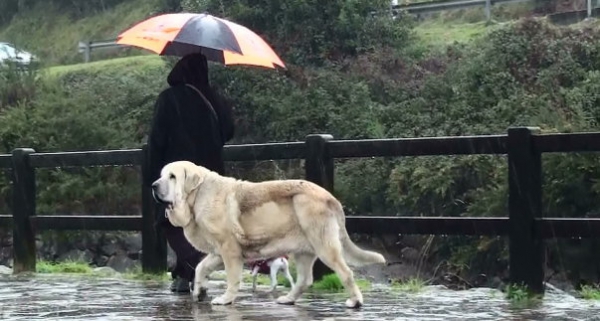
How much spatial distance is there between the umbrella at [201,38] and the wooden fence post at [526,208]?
2.22 m

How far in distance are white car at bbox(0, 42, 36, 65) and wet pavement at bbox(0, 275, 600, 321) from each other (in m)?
23.8

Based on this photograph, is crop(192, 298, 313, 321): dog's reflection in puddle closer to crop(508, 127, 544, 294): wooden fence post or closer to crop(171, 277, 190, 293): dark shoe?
crop(171, 277, 190, 293): dark shoe

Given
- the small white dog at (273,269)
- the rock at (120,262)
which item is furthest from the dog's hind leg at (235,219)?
the rock at (120,262)

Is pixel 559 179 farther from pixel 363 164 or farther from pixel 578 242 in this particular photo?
pixel 363 164

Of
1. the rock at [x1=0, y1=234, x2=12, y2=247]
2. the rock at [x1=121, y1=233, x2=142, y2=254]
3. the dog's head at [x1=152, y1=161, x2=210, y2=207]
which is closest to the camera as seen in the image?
the dog's head at [x1=152, y1=161, x2=210, y2=207]

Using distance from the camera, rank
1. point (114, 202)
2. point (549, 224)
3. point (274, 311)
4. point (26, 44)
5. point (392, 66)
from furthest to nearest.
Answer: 1. point (26, 44)
2. point (392, 66)
3. point (114, 202)
4. point (549, 224)
5. point (274, 311)

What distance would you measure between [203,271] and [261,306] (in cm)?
58

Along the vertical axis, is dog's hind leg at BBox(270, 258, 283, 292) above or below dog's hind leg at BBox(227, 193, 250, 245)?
below

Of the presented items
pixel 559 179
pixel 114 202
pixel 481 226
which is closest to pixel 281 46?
pixel 114 202

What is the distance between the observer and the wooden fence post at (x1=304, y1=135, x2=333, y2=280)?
10.2m

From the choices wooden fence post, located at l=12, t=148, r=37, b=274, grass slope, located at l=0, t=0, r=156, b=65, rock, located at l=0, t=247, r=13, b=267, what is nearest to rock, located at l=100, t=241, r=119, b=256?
rock, located at l=0, t=247, r=13, b=267

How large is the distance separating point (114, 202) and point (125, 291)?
1723 centimetres

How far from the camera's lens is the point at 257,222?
8.50 metres

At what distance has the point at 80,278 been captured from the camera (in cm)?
1166
